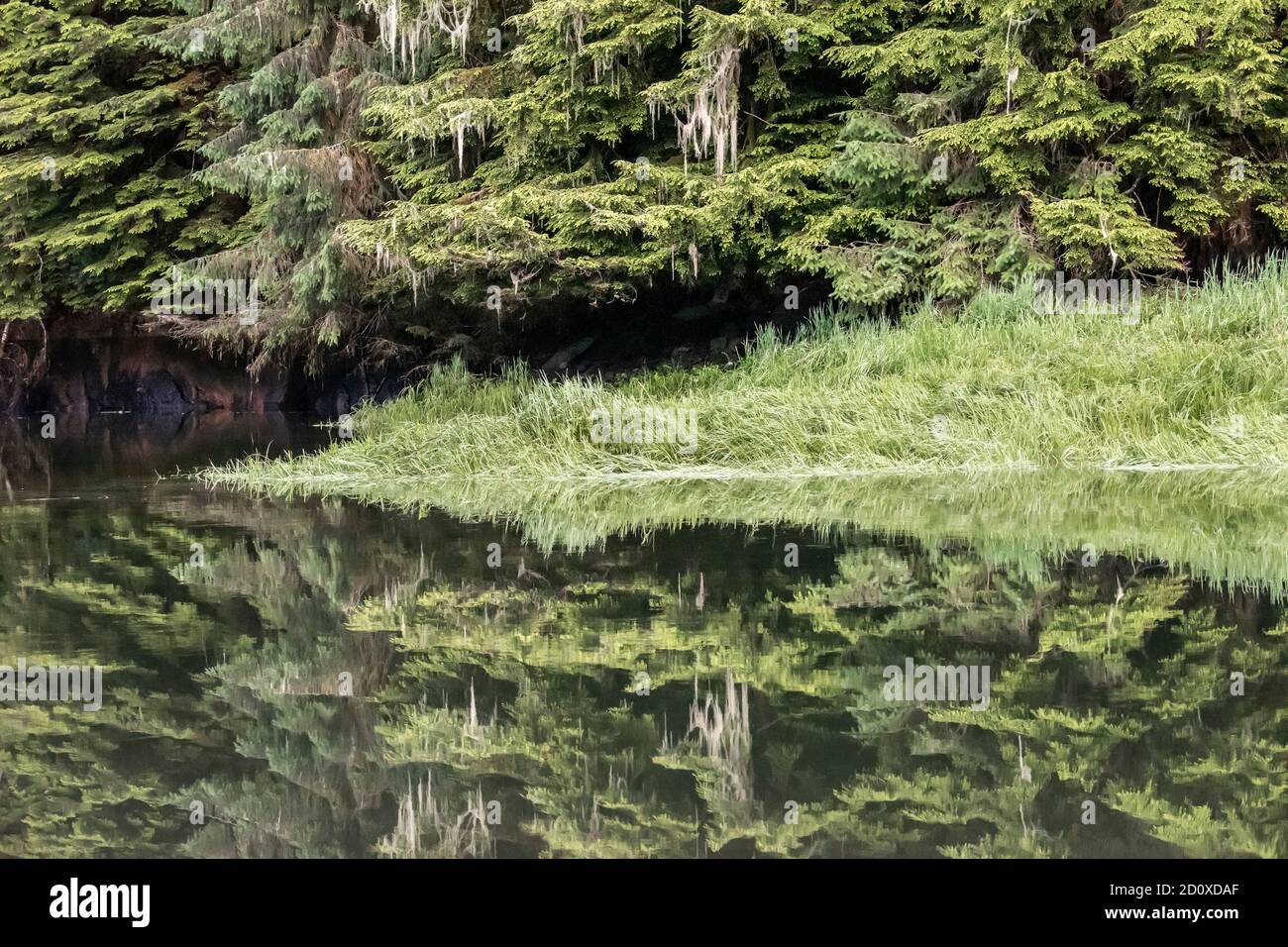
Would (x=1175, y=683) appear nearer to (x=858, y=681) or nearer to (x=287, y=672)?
(x=858, y=681)

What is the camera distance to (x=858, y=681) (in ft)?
14.5

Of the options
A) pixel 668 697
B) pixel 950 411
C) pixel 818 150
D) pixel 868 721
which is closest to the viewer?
pixel 868 721

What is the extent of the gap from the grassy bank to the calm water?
120 inches

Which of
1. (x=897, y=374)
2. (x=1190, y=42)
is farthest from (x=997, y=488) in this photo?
(x=1190, y=42)

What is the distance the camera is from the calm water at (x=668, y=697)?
333 centimetres

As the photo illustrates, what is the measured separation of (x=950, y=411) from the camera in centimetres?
1110

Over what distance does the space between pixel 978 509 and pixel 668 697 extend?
173 inches

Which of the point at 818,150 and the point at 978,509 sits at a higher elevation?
the point at 818,150

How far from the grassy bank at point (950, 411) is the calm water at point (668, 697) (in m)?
3.05

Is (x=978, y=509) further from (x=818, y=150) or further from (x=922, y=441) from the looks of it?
(x=818, y=150)

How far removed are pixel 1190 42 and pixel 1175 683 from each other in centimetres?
1110

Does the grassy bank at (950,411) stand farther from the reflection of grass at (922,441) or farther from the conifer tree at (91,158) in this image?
the conifer tree at (91,158)

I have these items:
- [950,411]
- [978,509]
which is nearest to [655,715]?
[978,509]

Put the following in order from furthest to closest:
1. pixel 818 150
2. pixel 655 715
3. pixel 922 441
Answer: pixel 818 150
pixel 922 441
pixel 655 715
